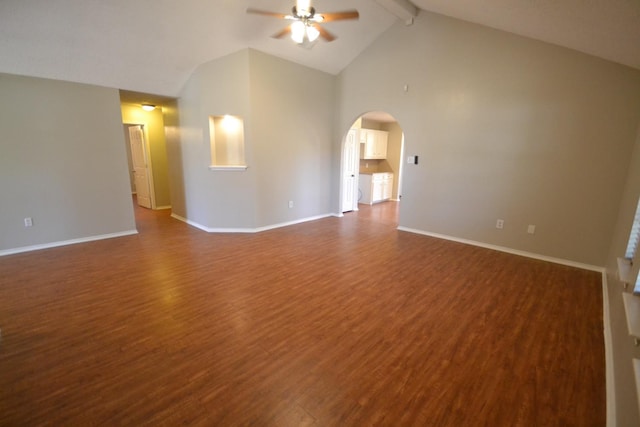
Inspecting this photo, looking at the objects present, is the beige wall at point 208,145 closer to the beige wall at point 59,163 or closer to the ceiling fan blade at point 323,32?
the beige wall at point 59,163

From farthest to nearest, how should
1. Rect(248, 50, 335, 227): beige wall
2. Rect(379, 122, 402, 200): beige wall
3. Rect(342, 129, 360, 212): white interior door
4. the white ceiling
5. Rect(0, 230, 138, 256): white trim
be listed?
1. Rect(379, 122, 402, 200): beige wall
2. Rect(342, 129, 360, 212): white interior door
3. Rect(248, 50, 335, 227): beige wall
4. Rect(0, 230, 138, 256): white trim
5. the white ceiling

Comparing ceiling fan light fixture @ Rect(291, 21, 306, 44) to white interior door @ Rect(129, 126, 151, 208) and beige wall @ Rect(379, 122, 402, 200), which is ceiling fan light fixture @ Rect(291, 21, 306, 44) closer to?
white interior door @ Rect(129, 126, 151, 208)

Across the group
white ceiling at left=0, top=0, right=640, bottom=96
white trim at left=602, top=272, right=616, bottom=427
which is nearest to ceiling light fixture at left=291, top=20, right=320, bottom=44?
white ceiling at left=0, top=0, right=640, bottom=96

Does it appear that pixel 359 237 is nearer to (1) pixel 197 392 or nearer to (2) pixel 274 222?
(2) pixel 274 222

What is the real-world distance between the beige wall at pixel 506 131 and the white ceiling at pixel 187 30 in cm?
29

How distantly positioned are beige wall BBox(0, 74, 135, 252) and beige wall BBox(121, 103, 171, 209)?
213 cm

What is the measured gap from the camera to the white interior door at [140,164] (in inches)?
268

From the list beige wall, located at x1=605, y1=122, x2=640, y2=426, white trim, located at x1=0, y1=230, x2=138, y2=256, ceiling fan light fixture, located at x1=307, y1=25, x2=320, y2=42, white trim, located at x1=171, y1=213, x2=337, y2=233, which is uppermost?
ceiling fan light fixture, located at x1=307, y1=25, x2=320, y2=42

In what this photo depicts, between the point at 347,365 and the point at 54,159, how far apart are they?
16.8 ft

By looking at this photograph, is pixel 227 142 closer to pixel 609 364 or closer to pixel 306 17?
pixel 306 17

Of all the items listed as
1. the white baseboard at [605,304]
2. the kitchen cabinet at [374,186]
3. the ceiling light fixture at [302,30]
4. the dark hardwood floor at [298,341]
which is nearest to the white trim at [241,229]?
the dark hardwood floor at [298,341]

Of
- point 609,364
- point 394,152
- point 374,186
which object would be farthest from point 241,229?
point 394,152

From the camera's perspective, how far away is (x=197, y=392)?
5.64 ft

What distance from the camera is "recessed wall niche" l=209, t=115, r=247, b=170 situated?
4988mm
